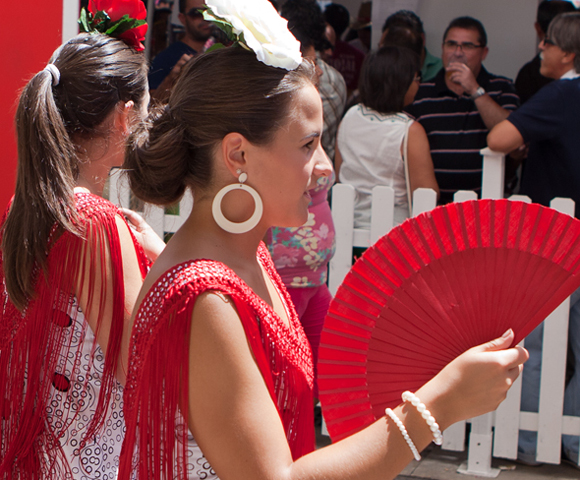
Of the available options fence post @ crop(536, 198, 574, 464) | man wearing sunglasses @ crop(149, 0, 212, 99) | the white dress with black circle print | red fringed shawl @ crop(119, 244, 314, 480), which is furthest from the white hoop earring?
man wearing sunglasses @ crop(149, 0, 212, 99)

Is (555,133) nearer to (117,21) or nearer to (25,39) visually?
(117,21)

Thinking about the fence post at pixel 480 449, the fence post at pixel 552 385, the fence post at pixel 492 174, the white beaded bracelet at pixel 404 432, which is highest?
the fence post at pixel 492 174

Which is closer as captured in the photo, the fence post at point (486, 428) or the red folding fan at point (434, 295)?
the red folding fan at point (434, 295)

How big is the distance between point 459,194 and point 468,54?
53.3 inches

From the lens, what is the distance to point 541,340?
11.7 ft

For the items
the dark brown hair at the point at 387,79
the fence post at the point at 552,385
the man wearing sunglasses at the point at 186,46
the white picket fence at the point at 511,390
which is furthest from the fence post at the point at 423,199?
the man wearing sunglasses at the point at 186,46

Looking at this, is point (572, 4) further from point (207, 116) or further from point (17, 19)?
point (207, 116)

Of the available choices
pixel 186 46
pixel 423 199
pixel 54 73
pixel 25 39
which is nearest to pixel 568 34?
pixel 423 199

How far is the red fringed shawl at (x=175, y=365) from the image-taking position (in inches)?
44.4

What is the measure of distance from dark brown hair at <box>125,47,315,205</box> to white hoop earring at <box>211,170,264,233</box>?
6 centimetres

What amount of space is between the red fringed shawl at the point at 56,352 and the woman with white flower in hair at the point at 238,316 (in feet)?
0.75

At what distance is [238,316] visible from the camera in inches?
44.8

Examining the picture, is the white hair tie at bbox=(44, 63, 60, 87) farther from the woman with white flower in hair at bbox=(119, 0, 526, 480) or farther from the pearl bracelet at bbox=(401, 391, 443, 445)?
the pearl bracelet at bbox=(401, 391, 443, 445)

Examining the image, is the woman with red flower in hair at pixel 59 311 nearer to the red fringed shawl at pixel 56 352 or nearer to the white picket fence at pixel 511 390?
the red fringed shawl at pixel 56 352
